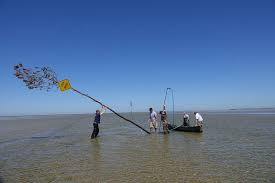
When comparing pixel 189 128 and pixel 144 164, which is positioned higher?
pixel 189 128

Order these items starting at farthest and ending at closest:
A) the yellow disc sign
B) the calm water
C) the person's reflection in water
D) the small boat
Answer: the small boat, the yellow disc sign, the person's reflection in water, the calm water

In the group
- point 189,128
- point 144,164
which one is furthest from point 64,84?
point 189,128

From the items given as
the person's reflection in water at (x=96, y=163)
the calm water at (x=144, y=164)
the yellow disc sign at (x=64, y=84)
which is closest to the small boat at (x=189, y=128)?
the calm water at (x=144, y=164)

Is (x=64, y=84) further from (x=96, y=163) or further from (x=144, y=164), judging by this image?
(x=144, y=164)

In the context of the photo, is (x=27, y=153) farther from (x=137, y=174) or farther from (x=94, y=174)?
(x=137, y=174)

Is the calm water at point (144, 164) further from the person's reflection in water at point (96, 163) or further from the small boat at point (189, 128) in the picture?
the small boat at point (189, 128)

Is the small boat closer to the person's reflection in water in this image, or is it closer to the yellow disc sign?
the person's reflection in water

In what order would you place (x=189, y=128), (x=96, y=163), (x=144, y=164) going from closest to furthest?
(x=144, y=164) < (x=96, y=163) < (x=189, y=128)

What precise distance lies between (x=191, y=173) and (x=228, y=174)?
116 centimetres

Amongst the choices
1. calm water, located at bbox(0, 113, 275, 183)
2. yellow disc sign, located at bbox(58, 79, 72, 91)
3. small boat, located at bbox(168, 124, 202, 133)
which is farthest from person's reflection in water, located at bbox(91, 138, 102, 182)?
small boat, located at bbox(168, 124, 202, 133)

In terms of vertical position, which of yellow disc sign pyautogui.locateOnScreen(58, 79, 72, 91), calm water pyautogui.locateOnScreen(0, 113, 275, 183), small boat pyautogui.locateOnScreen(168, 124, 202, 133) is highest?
yellow disc sign pyautogui.locateOnScreen(58, 79, 72, 91)

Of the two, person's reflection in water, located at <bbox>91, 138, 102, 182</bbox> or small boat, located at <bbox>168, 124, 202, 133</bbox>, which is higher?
small boat, located at <bbox>168, 124, 202, 133</bbox>

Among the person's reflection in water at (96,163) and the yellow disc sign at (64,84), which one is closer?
the person's reflection in water at (96,163)

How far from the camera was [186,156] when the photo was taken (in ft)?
43.8
